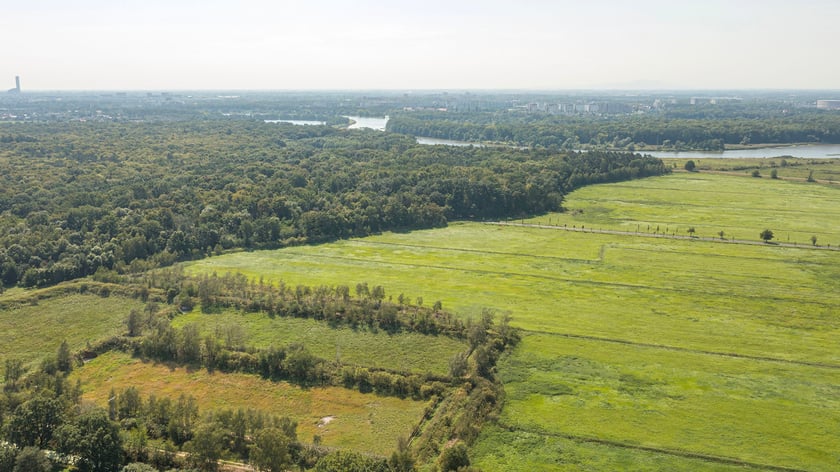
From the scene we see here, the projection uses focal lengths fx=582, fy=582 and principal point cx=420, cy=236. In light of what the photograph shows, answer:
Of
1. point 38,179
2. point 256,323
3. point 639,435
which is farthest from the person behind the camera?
point 38,179

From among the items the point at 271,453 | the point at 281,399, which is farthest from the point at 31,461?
the point at 281,399

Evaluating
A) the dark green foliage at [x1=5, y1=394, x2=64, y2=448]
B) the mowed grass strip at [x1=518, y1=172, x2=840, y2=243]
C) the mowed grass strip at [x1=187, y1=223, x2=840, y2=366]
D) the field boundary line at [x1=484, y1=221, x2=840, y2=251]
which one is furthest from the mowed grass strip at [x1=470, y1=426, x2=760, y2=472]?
the mowed grass strip at [x1=518, y1=172, x2=840, y2=243]

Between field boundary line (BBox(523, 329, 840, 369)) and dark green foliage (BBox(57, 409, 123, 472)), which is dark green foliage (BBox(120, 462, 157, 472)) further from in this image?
field boundary line (BBox(523, 329, 840, 369))

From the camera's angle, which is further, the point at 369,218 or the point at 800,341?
the point at 369,218

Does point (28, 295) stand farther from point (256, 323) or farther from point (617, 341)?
point (617, 341)

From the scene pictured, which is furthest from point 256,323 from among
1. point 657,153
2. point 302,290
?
point 657,153

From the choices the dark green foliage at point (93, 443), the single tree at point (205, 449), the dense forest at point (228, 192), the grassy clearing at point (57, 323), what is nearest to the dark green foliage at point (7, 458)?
the dark green foliage at point (93, 443)

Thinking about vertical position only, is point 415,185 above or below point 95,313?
above
